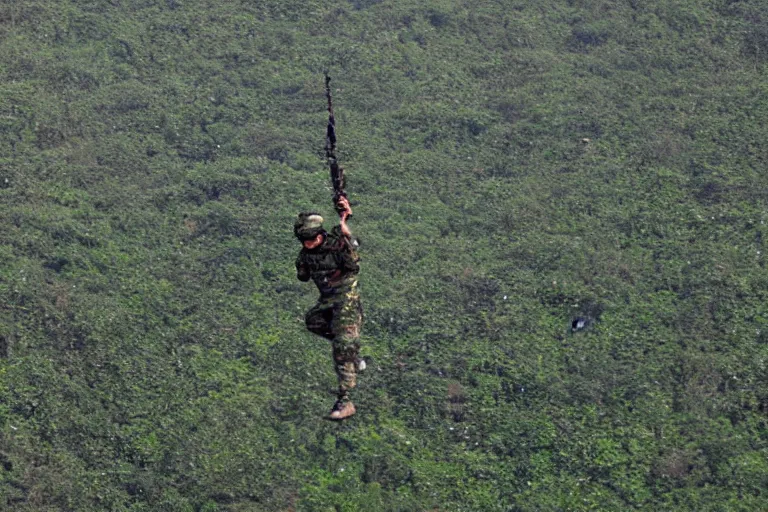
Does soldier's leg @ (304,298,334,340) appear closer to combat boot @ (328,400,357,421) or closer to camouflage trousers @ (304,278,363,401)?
camouflage trousers @ (304,278,363,401)

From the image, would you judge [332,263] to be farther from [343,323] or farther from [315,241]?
[343,323]

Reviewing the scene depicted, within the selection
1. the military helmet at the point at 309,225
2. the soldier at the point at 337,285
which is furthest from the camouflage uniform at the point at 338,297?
the military helmet at the point at 309,225

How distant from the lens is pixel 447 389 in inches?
810

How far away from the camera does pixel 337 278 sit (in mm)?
10625

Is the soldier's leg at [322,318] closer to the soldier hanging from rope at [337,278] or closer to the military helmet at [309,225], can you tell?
the soldier hanging from rope at [337,278]

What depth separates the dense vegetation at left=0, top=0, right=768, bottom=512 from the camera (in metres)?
19.5

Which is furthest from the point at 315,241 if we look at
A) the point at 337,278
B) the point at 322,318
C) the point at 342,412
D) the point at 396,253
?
the point at 396,253

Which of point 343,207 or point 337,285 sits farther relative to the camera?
point 337,285

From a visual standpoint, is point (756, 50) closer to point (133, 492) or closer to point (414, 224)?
point (414, 224)

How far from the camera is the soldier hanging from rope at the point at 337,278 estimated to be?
34.1 ft

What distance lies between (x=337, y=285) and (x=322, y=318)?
341 millimetres

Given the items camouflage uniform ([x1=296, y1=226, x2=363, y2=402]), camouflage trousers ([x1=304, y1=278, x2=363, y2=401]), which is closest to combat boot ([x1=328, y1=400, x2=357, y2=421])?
camouflage uniform ([x1=296, y1=226, x2=363, y2=402])

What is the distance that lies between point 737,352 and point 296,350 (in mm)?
6867

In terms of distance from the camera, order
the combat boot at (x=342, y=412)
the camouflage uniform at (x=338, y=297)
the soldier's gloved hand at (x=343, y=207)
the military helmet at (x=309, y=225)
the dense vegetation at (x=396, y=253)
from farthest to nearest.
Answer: the dense vegetation at (x=396, y=253), the camouflage uniform at (x=338, y=297), the military helmet at (x=309, y=225), the soldier's gloved hand at (x=343, y=207), the combat boot at (x=342, y=412)
